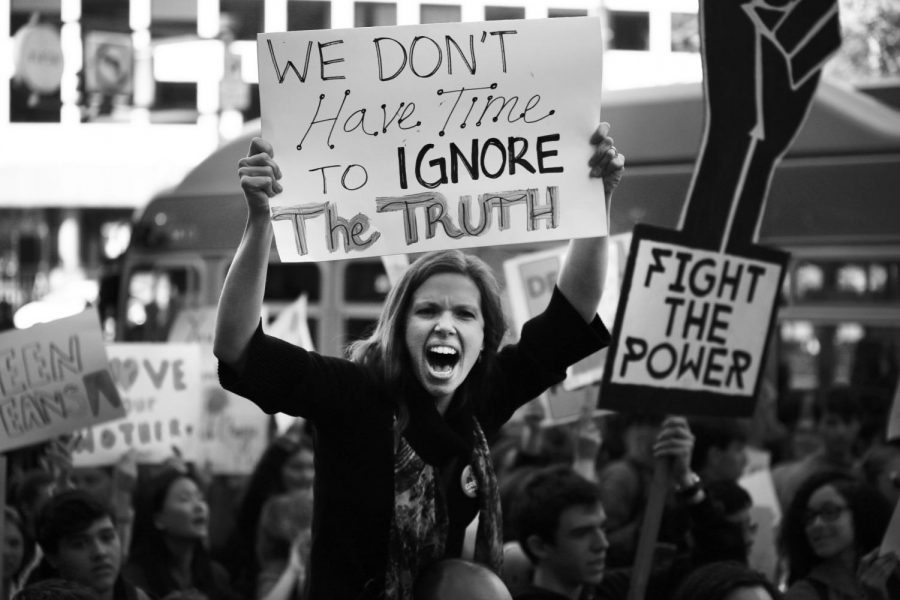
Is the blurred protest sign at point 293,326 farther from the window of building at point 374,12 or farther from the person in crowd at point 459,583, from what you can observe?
the window of building at point 374,12

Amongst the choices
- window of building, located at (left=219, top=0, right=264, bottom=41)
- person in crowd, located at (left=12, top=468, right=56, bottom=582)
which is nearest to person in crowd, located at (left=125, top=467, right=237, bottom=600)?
person in crowd, located at (left=12, top=468, right=56, bottom=582)

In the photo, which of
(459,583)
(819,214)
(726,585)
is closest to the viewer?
(459,583)

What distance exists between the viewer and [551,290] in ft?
21.7

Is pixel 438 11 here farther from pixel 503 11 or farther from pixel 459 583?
pixel 459 583

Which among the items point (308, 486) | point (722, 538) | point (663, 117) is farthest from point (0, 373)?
point (663, 117)

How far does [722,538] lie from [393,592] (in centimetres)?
194

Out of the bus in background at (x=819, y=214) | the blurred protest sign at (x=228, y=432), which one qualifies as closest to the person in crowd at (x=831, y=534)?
the bus in background at (x=819, y=214)

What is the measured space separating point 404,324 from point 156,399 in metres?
4.50

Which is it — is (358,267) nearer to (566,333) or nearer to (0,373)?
(0,373)

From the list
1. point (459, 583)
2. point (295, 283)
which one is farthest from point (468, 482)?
point (295, 283)

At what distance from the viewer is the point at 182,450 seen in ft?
25.3

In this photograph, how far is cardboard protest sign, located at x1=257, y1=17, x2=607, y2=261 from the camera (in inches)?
135

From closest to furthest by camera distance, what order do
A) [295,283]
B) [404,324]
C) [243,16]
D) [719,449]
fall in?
[404,324]
[719,449]
[295,283]
[243,16]

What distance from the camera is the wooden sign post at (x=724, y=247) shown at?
4465 millimetres
